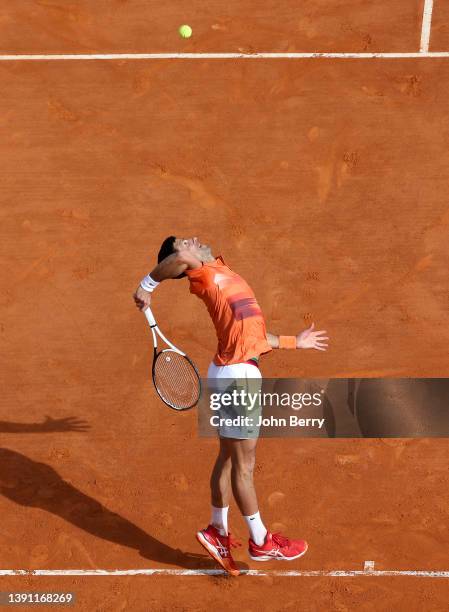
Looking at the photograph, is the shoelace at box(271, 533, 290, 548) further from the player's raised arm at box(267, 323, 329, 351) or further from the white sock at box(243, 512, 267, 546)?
the player's raised arm at box(267, 323, 329, 351)

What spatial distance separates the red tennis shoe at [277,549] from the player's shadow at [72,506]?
21.6 inches

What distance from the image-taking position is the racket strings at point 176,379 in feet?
28.3

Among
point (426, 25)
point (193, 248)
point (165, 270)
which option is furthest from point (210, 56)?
point (165, 270)

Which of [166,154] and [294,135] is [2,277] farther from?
[294,135]

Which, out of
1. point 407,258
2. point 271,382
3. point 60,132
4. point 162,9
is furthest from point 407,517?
point 162,9

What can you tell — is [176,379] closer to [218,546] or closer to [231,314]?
[231,314]

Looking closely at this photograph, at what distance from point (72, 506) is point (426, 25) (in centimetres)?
809

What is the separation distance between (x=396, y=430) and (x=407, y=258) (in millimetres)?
2258

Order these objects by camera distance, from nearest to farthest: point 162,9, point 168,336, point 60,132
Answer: point 168,336
point 60,132
point 162,9

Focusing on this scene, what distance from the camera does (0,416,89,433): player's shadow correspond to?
9.47 metres

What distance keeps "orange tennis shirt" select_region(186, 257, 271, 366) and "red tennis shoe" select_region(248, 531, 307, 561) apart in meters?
1.85

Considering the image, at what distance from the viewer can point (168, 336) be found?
9.97 m

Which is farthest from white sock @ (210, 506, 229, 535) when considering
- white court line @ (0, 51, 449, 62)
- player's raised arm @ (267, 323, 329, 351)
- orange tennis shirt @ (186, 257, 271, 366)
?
white court line @ (0, 51, 449, 62)

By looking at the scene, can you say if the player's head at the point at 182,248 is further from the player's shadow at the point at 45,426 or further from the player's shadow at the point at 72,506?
the player's shadow at the point at 72,506
